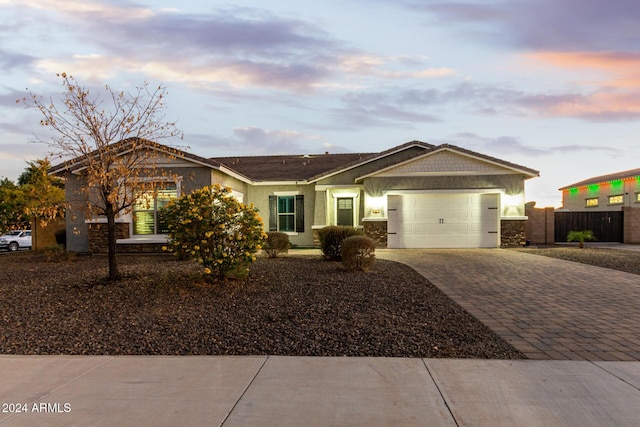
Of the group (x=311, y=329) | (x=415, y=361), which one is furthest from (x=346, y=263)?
(x=415, y=361)

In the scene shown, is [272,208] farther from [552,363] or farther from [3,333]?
[552,363]

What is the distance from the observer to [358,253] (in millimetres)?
10234

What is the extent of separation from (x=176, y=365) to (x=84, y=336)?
1.91m

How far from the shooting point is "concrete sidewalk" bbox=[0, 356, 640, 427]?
3332mm

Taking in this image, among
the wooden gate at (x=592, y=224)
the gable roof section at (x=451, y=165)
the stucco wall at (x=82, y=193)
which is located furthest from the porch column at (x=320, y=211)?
the wooden gate at (x=592, y=224)

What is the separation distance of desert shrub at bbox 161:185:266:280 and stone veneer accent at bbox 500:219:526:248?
12746mm

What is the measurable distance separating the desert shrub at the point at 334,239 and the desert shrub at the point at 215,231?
406cm

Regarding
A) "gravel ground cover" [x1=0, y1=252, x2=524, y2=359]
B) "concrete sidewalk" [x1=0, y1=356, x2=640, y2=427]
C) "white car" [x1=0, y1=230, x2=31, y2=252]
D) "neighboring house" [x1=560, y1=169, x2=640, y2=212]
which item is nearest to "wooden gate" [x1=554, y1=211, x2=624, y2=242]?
"neighboring house" [x1=560, y1=169, x2=640, y2=212]

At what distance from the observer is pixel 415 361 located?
14.9ft

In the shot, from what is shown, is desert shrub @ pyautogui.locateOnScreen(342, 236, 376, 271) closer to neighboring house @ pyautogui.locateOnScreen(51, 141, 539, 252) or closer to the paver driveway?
the paver driveway

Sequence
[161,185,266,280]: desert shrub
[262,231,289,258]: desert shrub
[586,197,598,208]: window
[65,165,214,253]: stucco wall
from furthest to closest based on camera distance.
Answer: [586,197,598,208]: window → [65,165,214,253]: stucco wall → [262,231,289,258]: desert shrub → [161,185,266,280]: desert shrub

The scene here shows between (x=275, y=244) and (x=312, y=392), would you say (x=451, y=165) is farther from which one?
(x=312, y=392)

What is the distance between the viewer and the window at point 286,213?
2008cm

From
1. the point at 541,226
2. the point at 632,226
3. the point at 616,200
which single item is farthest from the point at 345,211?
the point at 616,200
